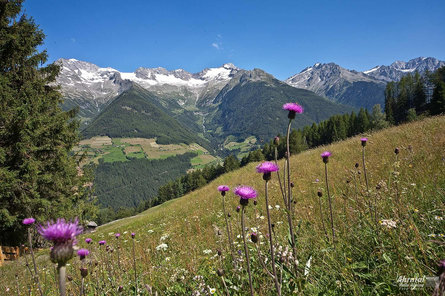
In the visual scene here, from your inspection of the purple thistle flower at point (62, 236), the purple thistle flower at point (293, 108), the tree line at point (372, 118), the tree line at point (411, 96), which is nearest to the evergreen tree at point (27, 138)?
the purple thistle flower at point (62, 236)

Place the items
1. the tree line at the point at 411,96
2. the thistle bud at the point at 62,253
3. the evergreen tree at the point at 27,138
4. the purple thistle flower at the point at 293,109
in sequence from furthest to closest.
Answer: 1. the tree line at the point at 411,96
2. the evergreen tree at the point at 27,138
3. the purple thistle flower at the point at 293,109
4. the thistle bud at the point at 62,253

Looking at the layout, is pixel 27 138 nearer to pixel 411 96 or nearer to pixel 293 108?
pixel 293 108

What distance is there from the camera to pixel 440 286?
3.01 ft

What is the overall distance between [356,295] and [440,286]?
39.5 inches

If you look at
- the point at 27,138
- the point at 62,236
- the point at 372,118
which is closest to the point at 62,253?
the point at 62,236

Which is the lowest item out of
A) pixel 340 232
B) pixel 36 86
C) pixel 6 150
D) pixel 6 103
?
pixel 340 232

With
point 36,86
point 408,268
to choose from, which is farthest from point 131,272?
point 36,86

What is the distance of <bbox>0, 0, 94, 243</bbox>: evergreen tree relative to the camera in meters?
11.7

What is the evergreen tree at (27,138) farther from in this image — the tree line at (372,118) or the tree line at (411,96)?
the tree line at (411,96)

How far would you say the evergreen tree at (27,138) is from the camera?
11719 millimetres

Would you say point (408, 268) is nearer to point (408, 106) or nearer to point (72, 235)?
point (72, 235)

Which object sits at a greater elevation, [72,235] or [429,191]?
[72,235]

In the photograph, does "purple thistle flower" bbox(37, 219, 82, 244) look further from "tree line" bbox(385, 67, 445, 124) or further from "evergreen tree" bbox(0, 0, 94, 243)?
"tree line" bbox(385, 67, 445, 124)

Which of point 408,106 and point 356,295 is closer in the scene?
point 356,295
